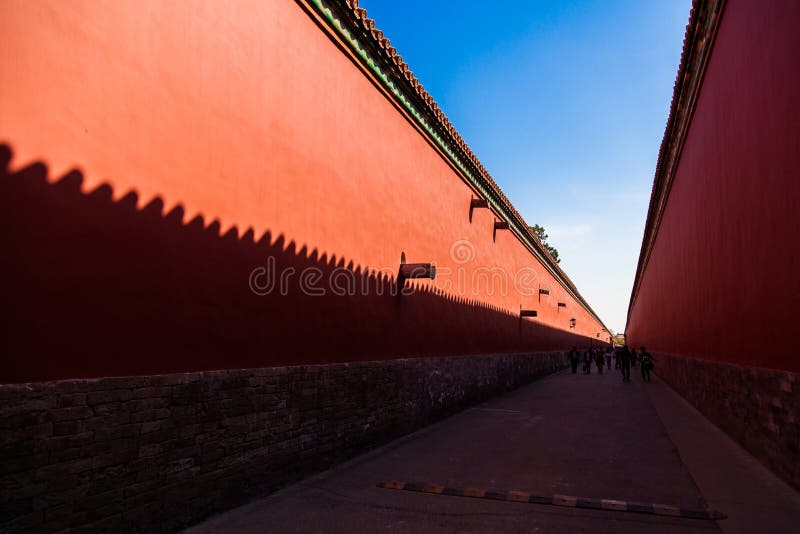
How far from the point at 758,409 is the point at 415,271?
499 centimetres

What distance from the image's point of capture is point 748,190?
6984 millimetres

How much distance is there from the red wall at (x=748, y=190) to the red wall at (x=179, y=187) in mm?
4921

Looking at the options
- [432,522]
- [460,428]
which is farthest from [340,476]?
[460,428]

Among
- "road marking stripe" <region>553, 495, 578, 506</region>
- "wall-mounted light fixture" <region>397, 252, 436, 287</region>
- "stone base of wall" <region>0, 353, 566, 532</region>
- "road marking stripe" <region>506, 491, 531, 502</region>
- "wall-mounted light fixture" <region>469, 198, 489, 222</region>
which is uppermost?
"wall-mounted light fixture" <region>469, 198, 489, 222</region>

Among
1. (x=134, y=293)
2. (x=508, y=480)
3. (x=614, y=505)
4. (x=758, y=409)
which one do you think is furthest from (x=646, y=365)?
(x=134, y=293)

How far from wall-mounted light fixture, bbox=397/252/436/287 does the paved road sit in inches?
101

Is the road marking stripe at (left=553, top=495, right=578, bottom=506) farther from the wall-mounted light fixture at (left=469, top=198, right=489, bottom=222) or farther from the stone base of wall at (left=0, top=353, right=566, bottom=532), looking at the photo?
the wall-mounted light fixture at (left=469, top=198, right=489, bottom=222)

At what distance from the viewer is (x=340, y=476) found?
634 centimetres

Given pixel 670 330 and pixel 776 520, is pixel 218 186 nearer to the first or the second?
pixel 776 520

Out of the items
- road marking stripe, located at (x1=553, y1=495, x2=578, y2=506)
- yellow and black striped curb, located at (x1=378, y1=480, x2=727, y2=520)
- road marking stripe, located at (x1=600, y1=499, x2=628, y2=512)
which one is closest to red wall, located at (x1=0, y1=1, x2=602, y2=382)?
yellow and black striped curb, located at (x1=378, y1=480, x2=727, y2=520)

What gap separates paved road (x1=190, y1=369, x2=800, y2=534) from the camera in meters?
4.70

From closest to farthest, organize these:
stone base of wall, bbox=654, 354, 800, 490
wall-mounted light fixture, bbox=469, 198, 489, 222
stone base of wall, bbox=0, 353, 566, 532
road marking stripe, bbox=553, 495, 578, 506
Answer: stone base of wall, bbox=0, 353, 566, 532
road marking stripe, bbox=553, 495, 578, 506
stone base of wall, bbox=654, 354, 800, 490
wall-mounted light fixture, bbox=469, 198, 489, 222

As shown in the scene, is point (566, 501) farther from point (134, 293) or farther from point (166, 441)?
point (134, 293)

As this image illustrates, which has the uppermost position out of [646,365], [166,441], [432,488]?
[646,365]
